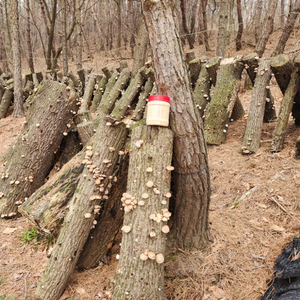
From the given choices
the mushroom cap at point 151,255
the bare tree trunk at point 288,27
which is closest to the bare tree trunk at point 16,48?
the mushroom cap at point 151,255

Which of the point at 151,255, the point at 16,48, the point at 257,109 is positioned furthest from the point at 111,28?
the point at 151,255

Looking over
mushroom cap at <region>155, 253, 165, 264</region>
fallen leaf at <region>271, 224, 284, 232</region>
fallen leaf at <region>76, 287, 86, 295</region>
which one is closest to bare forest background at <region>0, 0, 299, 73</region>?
fallen leaf at <region>271, 224, 284, 232</region>

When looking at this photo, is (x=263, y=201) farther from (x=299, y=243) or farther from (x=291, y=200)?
(x=299, y=243)

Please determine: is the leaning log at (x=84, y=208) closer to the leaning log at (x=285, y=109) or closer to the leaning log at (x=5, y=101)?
the leaning log at (x=285, y=109)

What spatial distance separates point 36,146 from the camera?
4.11 meters

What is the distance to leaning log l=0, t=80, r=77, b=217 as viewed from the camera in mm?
3994

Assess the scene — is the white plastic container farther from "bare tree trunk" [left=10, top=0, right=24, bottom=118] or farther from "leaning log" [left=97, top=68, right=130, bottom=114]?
"bare tree trunk" [left=10, top=0, right=24, bottom=118]

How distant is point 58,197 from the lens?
10.5 ft

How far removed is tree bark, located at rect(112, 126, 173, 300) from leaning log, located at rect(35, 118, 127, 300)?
1.70 ft

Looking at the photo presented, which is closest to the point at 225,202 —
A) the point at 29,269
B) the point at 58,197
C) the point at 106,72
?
the point at 58,197

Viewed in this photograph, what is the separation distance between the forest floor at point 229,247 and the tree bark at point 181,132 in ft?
1.01

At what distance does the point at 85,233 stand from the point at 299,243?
2163 millimetres

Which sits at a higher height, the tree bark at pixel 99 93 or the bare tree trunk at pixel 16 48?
the bare tree trunk at pixel 16 48

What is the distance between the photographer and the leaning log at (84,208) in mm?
2514
